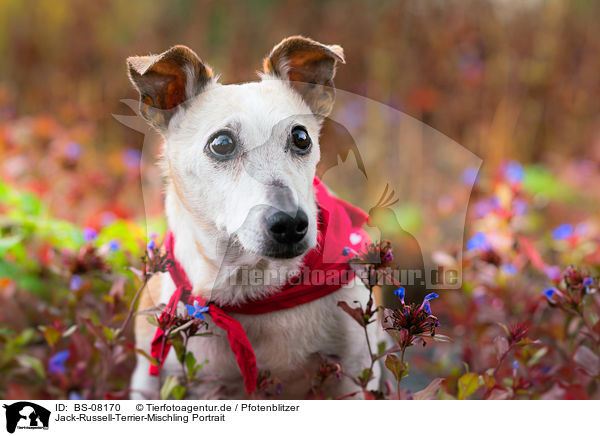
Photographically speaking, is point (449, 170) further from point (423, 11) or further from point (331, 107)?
point (331, 107)

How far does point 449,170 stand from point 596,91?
2116 mm

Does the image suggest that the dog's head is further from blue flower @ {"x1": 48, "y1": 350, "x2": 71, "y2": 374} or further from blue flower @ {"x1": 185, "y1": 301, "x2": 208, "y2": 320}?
blue flower @ {"x1": 48, "y1": 350, "x2": 71, "y2": 374}

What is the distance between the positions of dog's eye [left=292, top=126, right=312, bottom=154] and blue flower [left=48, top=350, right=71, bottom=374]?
3.93 ft

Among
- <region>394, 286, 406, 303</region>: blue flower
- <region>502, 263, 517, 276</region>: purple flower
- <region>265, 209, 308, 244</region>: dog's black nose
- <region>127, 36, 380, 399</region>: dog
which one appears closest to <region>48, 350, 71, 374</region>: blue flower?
<region>127, 36, 380, 399</region>: dog

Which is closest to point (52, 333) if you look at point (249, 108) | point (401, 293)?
point (249, 108)

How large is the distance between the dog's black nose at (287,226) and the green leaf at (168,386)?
0.61 m

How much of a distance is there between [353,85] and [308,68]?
120 cm

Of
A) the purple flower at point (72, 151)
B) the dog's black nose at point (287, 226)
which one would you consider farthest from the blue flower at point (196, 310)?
the purple flower at point (72, 151)

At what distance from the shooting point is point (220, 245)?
1.63 metres

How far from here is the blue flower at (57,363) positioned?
2.03 m

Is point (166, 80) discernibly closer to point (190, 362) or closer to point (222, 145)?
point (222, 145)

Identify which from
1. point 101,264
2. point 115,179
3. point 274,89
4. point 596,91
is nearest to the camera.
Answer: point 274,89
